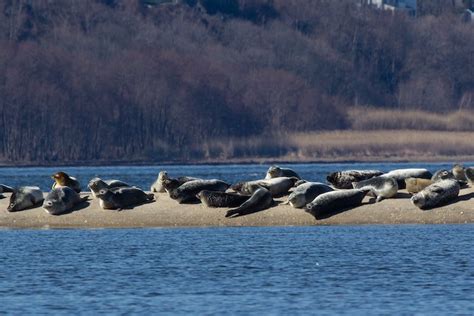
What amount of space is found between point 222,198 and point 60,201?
18.2 ft

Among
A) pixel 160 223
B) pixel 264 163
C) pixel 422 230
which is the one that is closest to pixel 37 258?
pixel 160 223

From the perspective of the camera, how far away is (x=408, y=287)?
3481 centimetres

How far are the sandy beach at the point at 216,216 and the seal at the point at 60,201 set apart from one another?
0.24 m

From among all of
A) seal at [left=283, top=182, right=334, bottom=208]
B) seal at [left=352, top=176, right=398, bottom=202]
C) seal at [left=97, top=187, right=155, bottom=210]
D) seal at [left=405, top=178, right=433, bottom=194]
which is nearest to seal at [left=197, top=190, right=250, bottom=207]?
seal at [left=283, top=182, right=334, bottom=208]

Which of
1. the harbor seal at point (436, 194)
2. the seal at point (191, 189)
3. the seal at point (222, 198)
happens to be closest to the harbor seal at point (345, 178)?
the seal at point (222, 198)

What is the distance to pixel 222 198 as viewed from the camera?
166 ft

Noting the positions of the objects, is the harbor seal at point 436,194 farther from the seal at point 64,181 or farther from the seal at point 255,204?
the seal at point 64,181

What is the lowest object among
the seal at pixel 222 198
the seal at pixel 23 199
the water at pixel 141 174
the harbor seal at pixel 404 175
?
the water at pixel 141 174

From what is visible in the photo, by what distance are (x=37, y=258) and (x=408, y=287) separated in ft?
41.3

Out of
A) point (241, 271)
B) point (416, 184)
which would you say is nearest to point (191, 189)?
point (416, 184)

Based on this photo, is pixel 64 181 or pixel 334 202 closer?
pixel 334 202

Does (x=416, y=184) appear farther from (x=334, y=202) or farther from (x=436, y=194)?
(x=334, y=202)

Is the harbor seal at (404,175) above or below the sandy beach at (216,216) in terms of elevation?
above

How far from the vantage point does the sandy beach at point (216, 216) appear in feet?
161
